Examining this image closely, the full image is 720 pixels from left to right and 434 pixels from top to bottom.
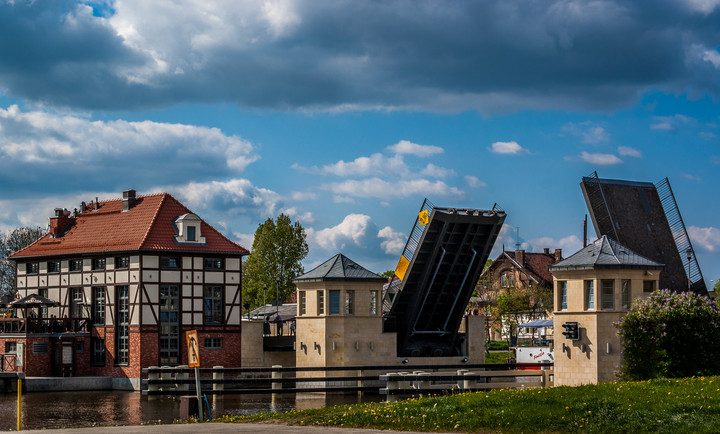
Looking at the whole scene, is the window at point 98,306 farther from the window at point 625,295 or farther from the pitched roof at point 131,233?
the window at point 625,295

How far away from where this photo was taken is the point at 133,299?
139 feet

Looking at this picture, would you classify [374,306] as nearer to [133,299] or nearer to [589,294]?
[589,294]

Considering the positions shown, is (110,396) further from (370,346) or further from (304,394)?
(370,346)

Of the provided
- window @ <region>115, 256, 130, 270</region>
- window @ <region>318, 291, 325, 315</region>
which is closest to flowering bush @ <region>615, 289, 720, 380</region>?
window @ <region>318, 291, 325, 315</region>

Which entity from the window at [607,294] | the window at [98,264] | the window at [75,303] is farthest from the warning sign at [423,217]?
the window at [75,303]

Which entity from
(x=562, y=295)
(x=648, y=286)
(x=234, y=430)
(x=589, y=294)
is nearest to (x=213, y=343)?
(x=562, y=295)

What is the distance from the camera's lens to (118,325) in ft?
141

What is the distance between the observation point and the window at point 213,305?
44156mm

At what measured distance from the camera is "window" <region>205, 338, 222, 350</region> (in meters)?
43.7

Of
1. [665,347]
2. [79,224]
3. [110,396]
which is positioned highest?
[79,224]

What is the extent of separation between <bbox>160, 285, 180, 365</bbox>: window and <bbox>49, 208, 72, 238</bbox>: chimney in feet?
27.4

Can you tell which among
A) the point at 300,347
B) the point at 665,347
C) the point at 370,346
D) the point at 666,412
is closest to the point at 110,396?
the point at 300,347

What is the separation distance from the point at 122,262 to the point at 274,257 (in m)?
27.9

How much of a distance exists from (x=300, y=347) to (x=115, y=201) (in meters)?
14.3
